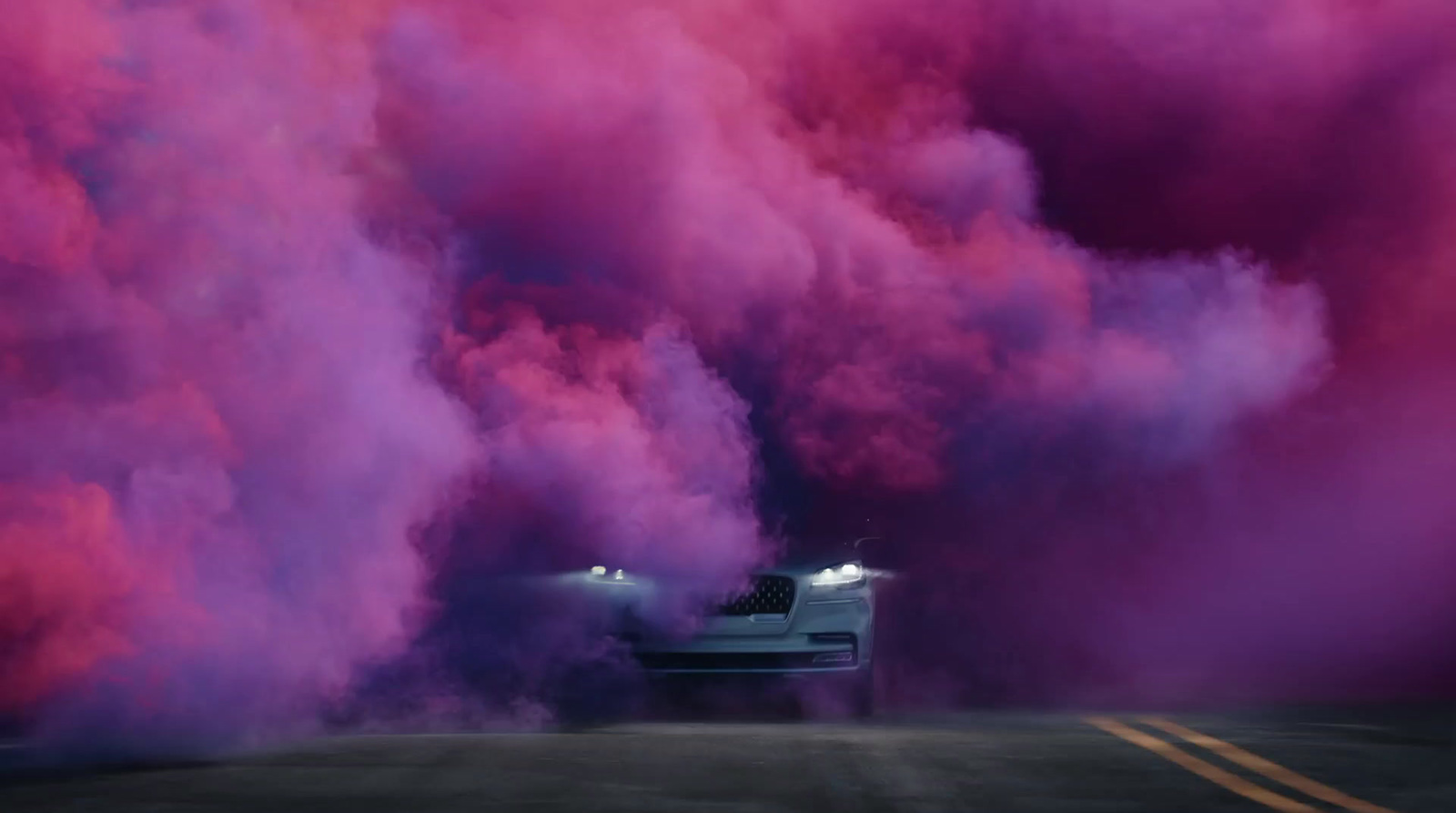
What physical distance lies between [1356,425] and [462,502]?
1220 centimetres

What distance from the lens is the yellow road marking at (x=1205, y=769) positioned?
9734 mm

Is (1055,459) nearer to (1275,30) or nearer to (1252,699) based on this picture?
(1275,30)

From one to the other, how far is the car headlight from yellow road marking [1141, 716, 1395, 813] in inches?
87.5

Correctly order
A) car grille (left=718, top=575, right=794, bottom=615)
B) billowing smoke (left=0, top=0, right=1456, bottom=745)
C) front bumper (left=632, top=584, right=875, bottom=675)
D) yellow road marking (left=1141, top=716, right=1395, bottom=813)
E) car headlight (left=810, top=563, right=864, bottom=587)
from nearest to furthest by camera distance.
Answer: yellow road marking (left=1141, top=716, right=1395, bottom=813), billowing smoke (left=0, top=0, right=1456, bottom=745), front bumper (left=632, top=584, right=875, bottom=675), car grille (left=718, top=575, right=794, bottom=615), car headlight (left=810, top=563, right=864, bottom=587)

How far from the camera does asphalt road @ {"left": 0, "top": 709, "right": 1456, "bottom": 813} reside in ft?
31.9

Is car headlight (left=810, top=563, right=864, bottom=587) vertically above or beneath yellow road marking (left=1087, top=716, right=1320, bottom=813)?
above

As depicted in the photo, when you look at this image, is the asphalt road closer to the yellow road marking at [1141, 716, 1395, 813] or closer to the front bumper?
the yellow road marking at [1141, 716, 1395, 813]

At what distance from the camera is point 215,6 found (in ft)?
49.3

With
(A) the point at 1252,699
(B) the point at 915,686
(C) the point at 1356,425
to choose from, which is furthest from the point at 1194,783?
(C) the point at 1356,425

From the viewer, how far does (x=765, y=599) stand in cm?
1472

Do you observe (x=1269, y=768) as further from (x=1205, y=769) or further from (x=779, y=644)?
(x=779, y=644)

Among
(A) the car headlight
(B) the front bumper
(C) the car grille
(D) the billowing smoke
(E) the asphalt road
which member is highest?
(D) the billowing smoke

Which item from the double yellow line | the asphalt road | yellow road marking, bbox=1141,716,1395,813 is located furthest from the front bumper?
yellow road marking, bbox=1141,716,1395,813

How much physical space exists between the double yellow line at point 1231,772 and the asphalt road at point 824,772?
0.02 meters
